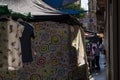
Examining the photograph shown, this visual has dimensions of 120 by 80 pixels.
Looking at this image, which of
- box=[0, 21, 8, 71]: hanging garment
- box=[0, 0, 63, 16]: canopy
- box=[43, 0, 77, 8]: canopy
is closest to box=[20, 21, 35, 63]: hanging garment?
box=[0, 21, 8, 71]: hanging garment

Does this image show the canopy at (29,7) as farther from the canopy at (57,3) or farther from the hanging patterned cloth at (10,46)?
the canopy at (57,3)

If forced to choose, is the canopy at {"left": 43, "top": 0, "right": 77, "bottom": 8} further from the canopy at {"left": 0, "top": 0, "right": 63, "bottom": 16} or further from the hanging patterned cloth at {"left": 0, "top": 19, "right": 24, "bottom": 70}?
the hanging patterned cloth at {"left": 0, "top": 19, "right": 24, "bottom": 70}

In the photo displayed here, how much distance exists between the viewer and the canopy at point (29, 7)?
31.7ft

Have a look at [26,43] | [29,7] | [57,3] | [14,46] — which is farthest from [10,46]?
[57,3]

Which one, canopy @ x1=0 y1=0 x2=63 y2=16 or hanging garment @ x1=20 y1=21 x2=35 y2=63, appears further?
canopy @ x1=0 y1=0 x2=63 y2=16

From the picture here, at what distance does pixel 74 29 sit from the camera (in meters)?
10.9

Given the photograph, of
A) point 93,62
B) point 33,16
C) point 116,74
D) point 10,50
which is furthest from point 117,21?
point 93,62

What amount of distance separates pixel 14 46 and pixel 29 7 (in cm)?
238

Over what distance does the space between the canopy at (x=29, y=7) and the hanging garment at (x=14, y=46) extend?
1.58 metres

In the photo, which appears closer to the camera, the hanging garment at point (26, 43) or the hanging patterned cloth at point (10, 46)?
the hanging patterned cloth at point (10, 46)

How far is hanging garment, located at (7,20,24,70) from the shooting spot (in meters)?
7.70

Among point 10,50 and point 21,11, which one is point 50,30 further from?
point 10,50

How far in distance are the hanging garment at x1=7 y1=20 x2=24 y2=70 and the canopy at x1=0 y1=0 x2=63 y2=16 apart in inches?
62.3

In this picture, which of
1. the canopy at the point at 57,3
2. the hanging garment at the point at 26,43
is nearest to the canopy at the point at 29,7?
the hanging garment at the point at 26,43
